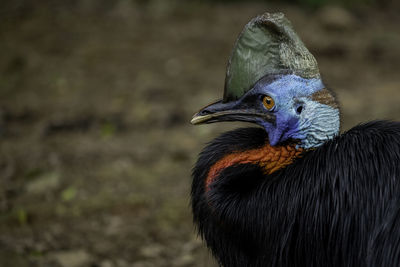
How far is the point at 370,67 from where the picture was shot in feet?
22.7

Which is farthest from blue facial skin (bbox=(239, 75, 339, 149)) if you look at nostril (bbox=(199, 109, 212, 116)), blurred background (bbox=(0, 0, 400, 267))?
blurred background (bbox=(0, 0, 400, 267))

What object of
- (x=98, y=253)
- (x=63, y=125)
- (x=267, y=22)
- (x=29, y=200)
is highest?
(x=267, y=22)

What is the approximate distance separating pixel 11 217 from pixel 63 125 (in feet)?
4.96

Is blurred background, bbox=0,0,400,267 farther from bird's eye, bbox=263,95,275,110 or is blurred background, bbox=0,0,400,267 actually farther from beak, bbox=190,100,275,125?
bird's eye, bbox=263,95,275,110

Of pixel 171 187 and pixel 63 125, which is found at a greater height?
pixel 63 125

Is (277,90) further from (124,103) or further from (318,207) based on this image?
(124,103)

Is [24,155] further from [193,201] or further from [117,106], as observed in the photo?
[193,201]

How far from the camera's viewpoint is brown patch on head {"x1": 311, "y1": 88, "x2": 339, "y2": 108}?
8.78ft

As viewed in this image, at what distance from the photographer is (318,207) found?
2.54m

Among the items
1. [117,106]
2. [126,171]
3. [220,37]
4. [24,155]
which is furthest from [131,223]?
[220,37]

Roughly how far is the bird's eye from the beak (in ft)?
0.15

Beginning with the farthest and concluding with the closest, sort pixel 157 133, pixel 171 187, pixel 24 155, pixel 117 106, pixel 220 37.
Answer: pixel 220 37 → pixel 117 106 → pixel 157 133 → pixel 24 155 → pixel 171 187

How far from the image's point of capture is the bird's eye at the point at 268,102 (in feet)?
8.89

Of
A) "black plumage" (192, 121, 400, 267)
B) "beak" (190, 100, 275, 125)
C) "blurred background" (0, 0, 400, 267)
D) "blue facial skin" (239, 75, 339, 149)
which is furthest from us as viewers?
"blurred background" (0, 0, 400, 267)
